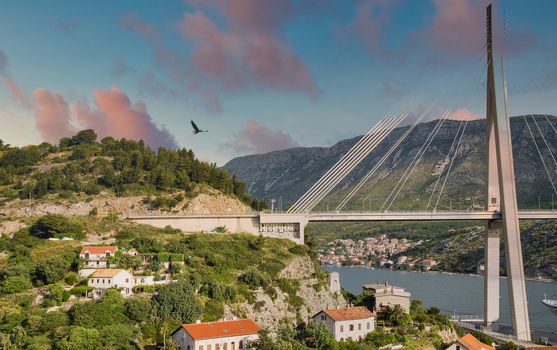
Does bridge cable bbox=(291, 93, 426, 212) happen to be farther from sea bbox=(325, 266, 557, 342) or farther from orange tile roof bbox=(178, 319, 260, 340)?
orange tile roof bbox=(178, 319, 260, 340)

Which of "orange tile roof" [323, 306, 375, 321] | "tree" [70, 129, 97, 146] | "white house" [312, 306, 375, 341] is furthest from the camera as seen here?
"tree" [70, 129, 97, 146]

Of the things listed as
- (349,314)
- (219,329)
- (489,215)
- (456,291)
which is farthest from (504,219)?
(456,291)

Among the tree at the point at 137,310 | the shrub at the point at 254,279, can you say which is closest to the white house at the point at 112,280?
the tree at the point at 137,310

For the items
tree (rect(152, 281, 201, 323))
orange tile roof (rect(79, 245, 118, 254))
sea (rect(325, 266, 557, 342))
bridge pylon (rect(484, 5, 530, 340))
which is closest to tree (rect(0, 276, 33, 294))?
orange tile roof (rect(79, 245, 118, 254))

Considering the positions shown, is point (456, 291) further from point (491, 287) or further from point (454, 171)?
point (454, 171)

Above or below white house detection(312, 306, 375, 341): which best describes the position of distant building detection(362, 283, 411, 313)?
above

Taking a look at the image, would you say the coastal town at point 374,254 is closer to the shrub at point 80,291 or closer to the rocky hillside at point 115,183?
the rocky hillside at point 115,183
